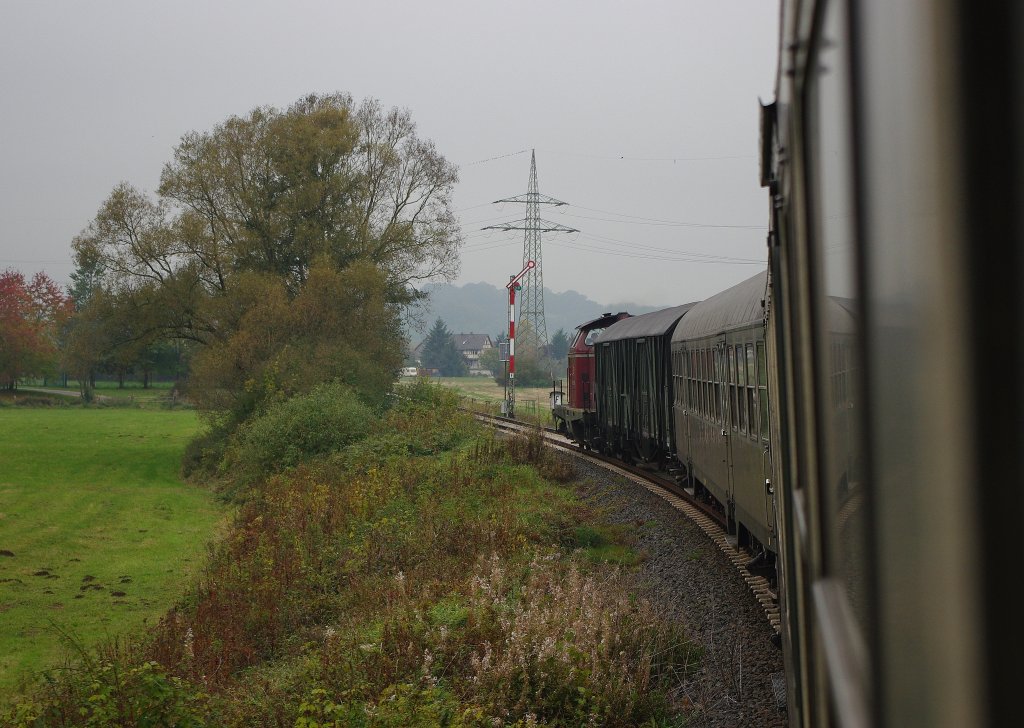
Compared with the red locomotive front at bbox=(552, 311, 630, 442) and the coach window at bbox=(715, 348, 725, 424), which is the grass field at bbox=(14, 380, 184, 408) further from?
the coach window at bbox=(715, 348, 725, 424)

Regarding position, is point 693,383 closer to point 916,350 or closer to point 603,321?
point 916,350

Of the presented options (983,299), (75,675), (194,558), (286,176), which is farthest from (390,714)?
(286,176)

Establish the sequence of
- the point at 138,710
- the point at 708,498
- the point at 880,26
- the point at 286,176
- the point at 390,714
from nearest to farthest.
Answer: the point at 880,26 → the point at 390,714 → the point at 138,710 → the point at 708,498 → the point at 286,176

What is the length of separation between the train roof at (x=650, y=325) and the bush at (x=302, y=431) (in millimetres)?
7231

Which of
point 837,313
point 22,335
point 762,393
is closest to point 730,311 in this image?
point 762,393

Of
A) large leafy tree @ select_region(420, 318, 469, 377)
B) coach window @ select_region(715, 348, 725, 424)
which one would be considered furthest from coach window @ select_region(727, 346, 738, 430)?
large leafy tree @ select_region(420, 318, 469, 377)

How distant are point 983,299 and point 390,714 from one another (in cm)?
637

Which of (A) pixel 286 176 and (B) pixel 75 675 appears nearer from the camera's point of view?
(B) pixel 75 675

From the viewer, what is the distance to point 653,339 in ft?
53.2

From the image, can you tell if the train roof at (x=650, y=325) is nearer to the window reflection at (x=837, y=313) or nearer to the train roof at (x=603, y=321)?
the train roof at (x=603, y=321)

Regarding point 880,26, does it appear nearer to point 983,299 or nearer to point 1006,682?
point 983,299

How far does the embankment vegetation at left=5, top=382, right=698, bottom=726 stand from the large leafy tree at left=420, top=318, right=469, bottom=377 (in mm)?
124635

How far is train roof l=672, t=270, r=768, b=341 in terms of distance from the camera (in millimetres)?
7930

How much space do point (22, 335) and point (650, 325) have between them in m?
62.1
